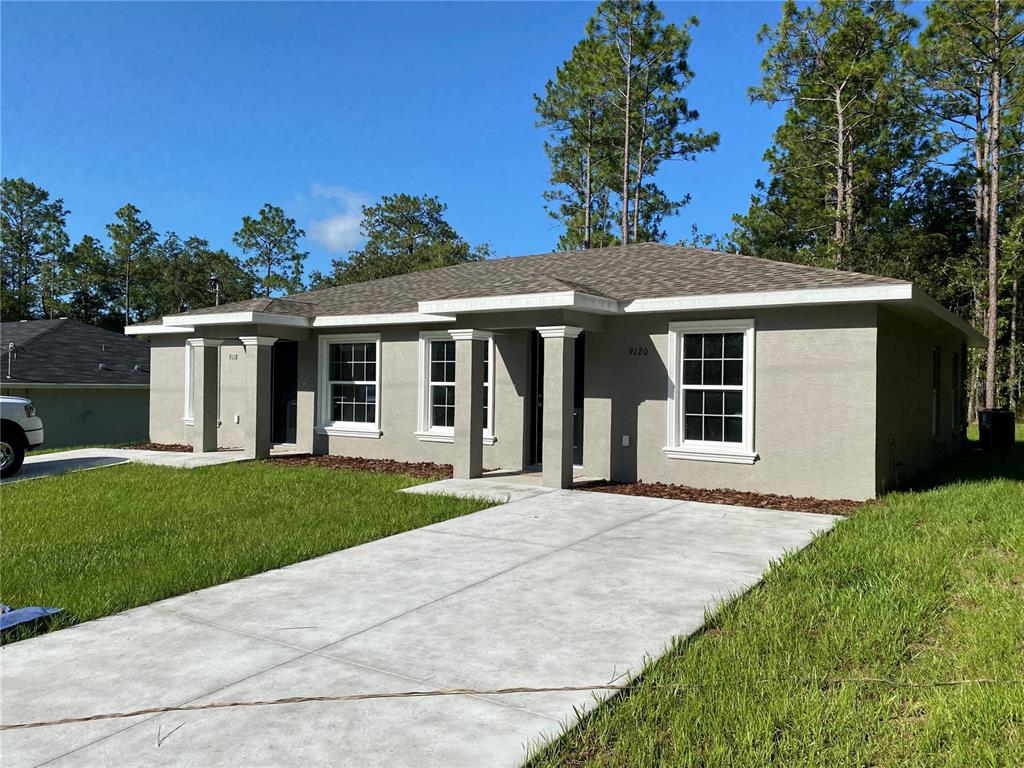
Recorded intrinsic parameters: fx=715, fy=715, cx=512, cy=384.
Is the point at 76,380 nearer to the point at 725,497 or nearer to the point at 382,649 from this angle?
the point at 725,497

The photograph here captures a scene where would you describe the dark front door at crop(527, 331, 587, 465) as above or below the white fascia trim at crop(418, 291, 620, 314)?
below

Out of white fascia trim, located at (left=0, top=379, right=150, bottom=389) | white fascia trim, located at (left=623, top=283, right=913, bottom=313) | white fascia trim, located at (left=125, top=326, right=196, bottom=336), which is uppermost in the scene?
white fascia trim, located at (left=125, top=326, right=196, bottom=336)

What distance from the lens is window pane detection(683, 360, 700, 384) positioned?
1070cm

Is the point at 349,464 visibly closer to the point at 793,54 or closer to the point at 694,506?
the point at 694,506

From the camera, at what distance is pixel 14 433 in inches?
496

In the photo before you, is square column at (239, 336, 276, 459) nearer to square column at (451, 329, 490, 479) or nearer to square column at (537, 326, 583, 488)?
square column at (451, 329, 490, 479)

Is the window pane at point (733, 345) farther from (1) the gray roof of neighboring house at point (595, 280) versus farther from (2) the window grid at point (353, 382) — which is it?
(2) the window grid at point (353, 382)

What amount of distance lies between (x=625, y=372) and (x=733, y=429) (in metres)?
1.84

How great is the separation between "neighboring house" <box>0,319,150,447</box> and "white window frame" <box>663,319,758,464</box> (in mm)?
21129

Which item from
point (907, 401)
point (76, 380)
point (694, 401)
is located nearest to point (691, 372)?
point (694, 401)

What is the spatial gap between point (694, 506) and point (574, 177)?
100 feet

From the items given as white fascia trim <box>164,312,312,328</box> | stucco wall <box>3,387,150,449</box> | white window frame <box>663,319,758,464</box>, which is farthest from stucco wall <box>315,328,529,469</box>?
stucco wall <box>3,387,150,449</box>

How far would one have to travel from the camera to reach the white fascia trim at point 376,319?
12987 millimetres

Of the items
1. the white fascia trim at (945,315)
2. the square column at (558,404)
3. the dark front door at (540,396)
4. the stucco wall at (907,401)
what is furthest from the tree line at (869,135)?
the square column at (558,404)
